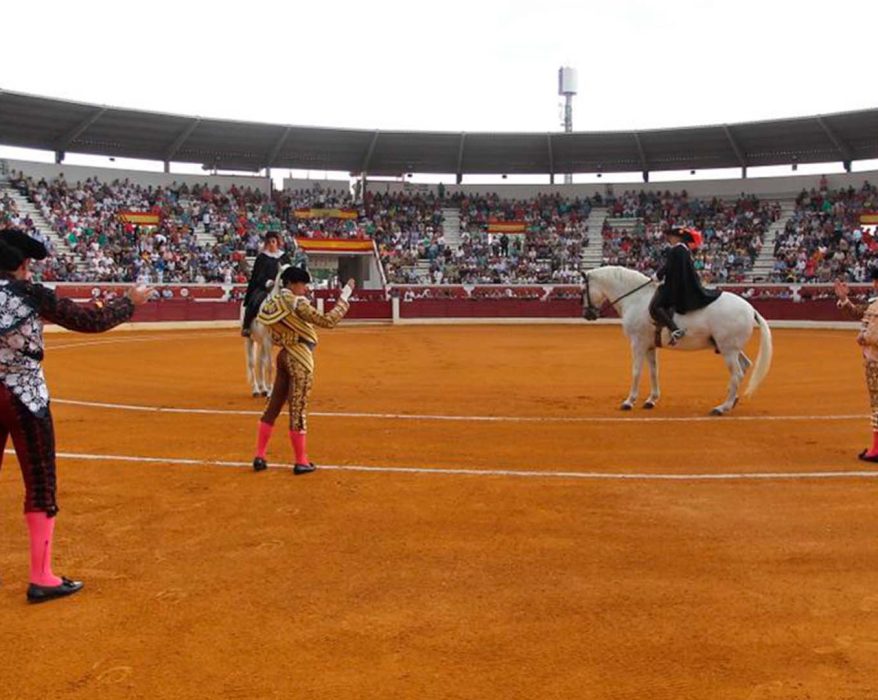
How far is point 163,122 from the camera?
37.7 m

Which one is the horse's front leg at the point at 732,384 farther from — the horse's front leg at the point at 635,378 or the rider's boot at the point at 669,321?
the horse's front leg at the point at 635,378

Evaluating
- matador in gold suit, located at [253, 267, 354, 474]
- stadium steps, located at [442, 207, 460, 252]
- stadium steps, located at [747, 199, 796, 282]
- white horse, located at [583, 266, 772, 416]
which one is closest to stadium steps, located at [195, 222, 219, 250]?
stadium steps, located at [442, 207, 460, 252]

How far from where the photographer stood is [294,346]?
6.61 meters

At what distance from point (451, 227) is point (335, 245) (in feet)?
22.4

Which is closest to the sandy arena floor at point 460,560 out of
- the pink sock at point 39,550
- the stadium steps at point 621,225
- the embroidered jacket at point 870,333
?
the pink sock at point 39,550

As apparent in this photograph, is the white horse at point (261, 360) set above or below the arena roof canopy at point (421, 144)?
below

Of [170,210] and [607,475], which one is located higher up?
[170,210]

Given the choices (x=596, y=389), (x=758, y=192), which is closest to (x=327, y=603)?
(x=596, y=389)

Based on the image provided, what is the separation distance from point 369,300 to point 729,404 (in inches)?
1006

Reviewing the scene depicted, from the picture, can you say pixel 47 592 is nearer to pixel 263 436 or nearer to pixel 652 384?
pixel 263 436

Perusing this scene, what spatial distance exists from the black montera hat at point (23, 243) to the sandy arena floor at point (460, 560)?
1805 millimetres

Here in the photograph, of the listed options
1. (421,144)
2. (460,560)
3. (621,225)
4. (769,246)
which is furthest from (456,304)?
(460,560)

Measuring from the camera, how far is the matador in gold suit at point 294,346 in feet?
21.4

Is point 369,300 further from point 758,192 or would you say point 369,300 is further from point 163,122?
point 758,192
